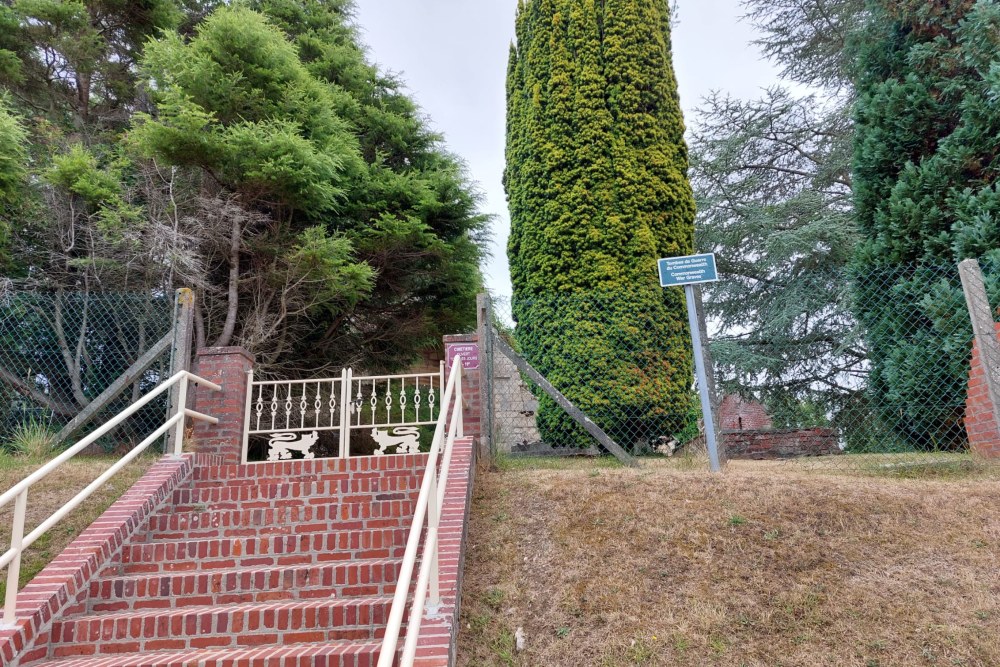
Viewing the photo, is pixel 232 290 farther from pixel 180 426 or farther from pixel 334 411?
pixel 180 426

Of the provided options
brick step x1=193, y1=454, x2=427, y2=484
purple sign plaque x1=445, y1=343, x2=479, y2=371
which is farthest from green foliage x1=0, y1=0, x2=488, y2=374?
brick step x1=193, y1=454, x2=427, y2=484

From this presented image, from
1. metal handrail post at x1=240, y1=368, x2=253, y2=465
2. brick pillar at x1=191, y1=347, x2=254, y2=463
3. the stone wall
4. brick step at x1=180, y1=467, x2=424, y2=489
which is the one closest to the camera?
brick step at x1=180, y1=467, x2=424, y2=489

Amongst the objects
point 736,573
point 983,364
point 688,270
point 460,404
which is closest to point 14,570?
point 460,404

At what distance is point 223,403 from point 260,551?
6.06 feet

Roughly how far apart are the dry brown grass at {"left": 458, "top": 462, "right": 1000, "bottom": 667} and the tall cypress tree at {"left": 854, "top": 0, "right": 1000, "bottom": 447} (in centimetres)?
206

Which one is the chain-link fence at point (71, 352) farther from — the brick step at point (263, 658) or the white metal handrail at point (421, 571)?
the white metal handrail at point (421, 571)

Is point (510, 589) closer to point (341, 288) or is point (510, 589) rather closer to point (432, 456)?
point (432, 456)

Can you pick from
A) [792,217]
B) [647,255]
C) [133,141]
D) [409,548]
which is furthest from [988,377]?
[133,141]

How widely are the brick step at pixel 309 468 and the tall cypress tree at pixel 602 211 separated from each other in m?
2.88

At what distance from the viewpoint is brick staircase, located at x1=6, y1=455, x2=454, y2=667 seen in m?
3.16

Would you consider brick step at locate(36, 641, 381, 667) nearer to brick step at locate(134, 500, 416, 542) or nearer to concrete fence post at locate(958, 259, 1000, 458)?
brick step at locate(134, 500, 416, 542)

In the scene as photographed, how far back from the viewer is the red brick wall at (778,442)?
9.34 m

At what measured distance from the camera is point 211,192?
25.8ft

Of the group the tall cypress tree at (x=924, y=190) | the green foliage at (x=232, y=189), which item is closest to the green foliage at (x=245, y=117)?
the green foliage at (x=232, y=189)
